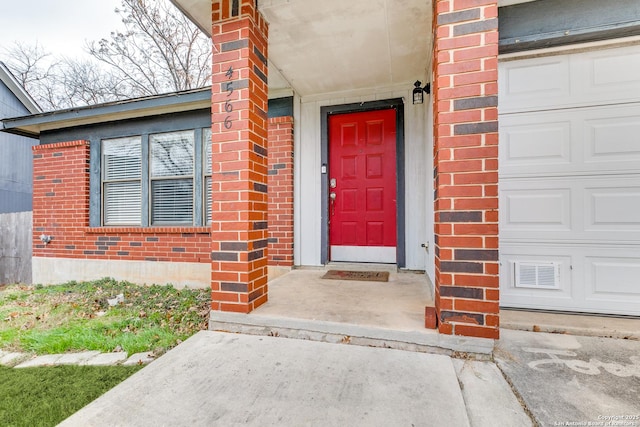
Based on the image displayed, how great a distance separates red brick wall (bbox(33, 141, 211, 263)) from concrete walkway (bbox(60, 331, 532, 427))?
2839 millimetres

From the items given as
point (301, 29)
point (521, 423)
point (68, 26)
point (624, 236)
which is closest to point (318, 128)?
point (301, 29)

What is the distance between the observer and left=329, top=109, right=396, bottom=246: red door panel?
369cm

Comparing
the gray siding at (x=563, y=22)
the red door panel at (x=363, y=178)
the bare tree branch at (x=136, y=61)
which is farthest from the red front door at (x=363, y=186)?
the bare tree branch at (x=136, y=61)

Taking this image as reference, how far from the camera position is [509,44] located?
2256mm

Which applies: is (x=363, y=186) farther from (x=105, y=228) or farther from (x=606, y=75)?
(x=105, y=228)

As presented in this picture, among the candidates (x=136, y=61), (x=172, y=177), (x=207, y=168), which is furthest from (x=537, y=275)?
(x=136, y=61)

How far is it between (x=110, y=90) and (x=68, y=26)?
447cm

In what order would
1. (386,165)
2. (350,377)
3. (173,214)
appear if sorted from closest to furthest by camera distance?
(350,377)
(386,165)
(173,214)

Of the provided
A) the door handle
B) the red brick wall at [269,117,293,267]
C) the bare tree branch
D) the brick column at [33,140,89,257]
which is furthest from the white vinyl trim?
the bare tree branch

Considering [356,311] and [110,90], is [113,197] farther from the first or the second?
[110,90]

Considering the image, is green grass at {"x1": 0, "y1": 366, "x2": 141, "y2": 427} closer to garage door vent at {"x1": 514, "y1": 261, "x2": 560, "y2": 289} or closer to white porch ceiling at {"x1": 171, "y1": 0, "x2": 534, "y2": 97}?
white porch ceiling at {"x1": 171, "y1": 0, "x2": 534, "y2": 97}

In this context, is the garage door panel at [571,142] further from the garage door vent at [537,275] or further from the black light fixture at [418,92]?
the black light fixture at [418,92]

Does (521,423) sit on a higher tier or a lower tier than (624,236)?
lower

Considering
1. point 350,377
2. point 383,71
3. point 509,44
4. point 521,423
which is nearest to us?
point 521,423
